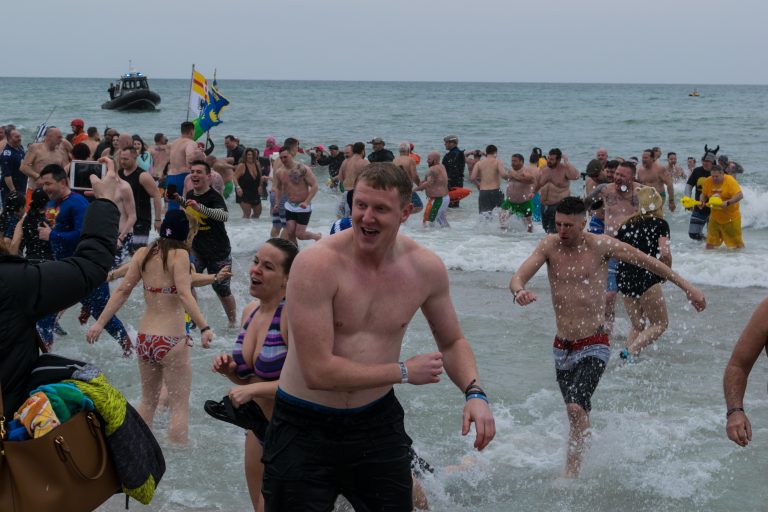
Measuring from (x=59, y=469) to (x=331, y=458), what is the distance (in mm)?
902

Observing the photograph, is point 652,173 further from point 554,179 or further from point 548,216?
point 548,216

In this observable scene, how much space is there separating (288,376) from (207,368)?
5010 mm

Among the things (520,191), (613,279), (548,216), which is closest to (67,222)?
(613,279)

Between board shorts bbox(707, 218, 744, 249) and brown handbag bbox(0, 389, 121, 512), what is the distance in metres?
12.9

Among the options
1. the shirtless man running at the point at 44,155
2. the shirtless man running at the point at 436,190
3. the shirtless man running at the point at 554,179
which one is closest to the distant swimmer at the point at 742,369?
the shirtless man running at the point at 44,155

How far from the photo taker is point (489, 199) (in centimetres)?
1722

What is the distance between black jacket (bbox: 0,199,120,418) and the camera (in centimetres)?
277

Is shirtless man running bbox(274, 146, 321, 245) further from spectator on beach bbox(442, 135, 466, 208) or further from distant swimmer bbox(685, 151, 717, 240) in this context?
spectator on beach bbox(442, 135, 466, 208)

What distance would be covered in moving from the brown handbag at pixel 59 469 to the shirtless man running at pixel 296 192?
10.0 metres

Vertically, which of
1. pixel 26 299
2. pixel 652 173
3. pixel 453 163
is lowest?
pixel 453 163

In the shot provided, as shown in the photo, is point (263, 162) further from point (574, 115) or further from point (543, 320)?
point (574, 115)

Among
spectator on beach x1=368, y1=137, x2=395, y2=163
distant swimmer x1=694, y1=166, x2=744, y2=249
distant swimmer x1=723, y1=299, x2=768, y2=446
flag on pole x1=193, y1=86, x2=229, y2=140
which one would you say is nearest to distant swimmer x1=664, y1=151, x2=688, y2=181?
distant swimmer x1=694, y1=166, x2=744, y2=249

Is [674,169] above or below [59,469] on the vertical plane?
below

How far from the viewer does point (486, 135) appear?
4509cm
